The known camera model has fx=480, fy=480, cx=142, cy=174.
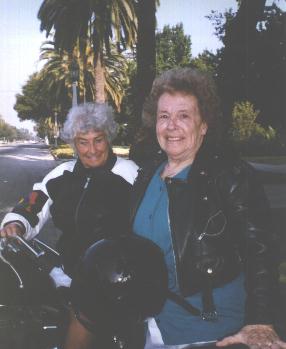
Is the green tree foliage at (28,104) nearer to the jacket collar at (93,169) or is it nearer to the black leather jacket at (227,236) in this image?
the jacket collar at (93,169)

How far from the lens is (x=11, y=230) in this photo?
7.10ft

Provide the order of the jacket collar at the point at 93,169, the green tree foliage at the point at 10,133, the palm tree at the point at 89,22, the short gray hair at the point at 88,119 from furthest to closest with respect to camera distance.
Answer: the green tree foliage at the point at 10,133 → the palm tree at the point at 89,22 → the short gray hair at the point at 88,119 → the jacket collar at the point at 93,169

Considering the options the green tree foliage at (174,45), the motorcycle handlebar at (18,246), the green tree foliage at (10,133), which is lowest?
the green tree foliage at (10,133)

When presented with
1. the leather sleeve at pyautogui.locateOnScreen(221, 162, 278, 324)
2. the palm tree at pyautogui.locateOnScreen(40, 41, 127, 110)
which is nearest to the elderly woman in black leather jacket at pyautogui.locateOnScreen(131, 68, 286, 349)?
the leather sleeve at pyautogui.locateOnScreen(221, 162, 278, 324)

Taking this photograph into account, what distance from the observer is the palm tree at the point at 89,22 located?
16781mm

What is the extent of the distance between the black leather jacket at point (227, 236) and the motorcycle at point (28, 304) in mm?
606

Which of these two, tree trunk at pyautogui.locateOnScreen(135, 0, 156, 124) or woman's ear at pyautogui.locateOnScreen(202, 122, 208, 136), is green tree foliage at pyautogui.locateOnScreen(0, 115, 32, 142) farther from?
woman's ear at pyautogui.locateOnScreen(202, 122, 208, 136)

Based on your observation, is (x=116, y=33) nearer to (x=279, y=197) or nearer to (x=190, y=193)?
(x=279, y=197)

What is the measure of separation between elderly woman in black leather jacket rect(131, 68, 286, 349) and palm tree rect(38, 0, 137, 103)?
15863 millimetres

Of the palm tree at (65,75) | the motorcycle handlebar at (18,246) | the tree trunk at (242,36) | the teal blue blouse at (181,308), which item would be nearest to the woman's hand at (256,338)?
the teal blue blouse at (181,308)

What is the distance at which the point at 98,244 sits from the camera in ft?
4.94

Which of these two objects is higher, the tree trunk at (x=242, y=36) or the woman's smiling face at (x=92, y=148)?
the tree trunk at (x=242, y=36)

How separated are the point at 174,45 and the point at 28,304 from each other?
64128mm

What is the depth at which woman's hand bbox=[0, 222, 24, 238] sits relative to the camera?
2.14 meters
